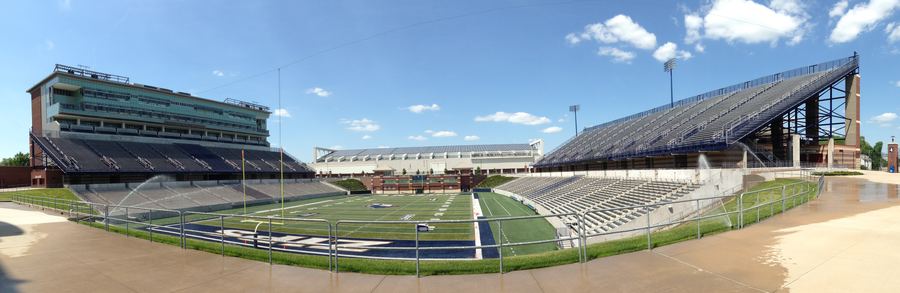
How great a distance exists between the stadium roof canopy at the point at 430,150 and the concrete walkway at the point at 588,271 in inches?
3705

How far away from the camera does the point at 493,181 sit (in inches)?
3152

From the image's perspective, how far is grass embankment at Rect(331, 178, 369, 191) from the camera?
7430 centimetres

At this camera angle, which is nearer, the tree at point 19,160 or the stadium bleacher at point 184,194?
the stadium bleacher at point 184,194

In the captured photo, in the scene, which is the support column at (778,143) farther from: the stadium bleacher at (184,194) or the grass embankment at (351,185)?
the grass embankment at (351,185)

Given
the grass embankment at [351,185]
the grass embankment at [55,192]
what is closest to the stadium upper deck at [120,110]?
the grass embankment at [55,192]

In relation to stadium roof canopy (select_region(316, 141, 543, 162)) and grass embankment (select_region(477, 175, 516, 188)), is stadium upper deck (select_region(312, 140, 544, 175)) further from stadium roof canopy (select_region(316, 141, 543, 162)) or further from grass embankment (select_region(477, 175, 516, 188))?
grass embankment (select_region(477, 175, 516, 188))

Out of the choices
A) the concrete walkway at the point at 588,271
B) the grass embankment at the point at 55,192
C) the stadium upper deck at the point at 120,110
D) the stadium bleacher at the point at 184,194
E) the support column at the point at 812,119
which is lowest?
the stadium bleacher at the point at 184,194

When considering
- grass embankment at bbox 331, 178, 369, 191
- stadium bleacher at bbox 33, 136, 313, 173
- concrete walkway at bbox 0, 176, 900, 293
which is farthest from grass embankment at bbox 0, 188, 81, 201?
grass embankment at bbox 331, 178, 369, 191

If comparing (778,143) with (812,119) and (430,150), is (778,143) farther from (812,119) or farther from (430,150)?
(430,150)

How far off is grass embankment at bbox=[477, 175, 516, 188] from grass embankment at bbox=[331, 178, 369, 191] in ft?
78.6

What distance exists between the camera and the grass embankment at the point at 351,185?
7430 centimetres

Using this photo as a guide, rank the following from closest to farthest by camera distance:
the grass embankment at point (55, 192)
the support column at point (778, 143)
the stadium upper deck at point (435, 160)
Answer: the grass embankment at point (55, 192) < the support column at point (778, 143) < the stadium upper deck at point (435, 160)

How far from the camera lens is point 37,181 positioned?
38594 millimetres

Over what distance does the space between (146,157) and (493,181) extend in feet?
187
